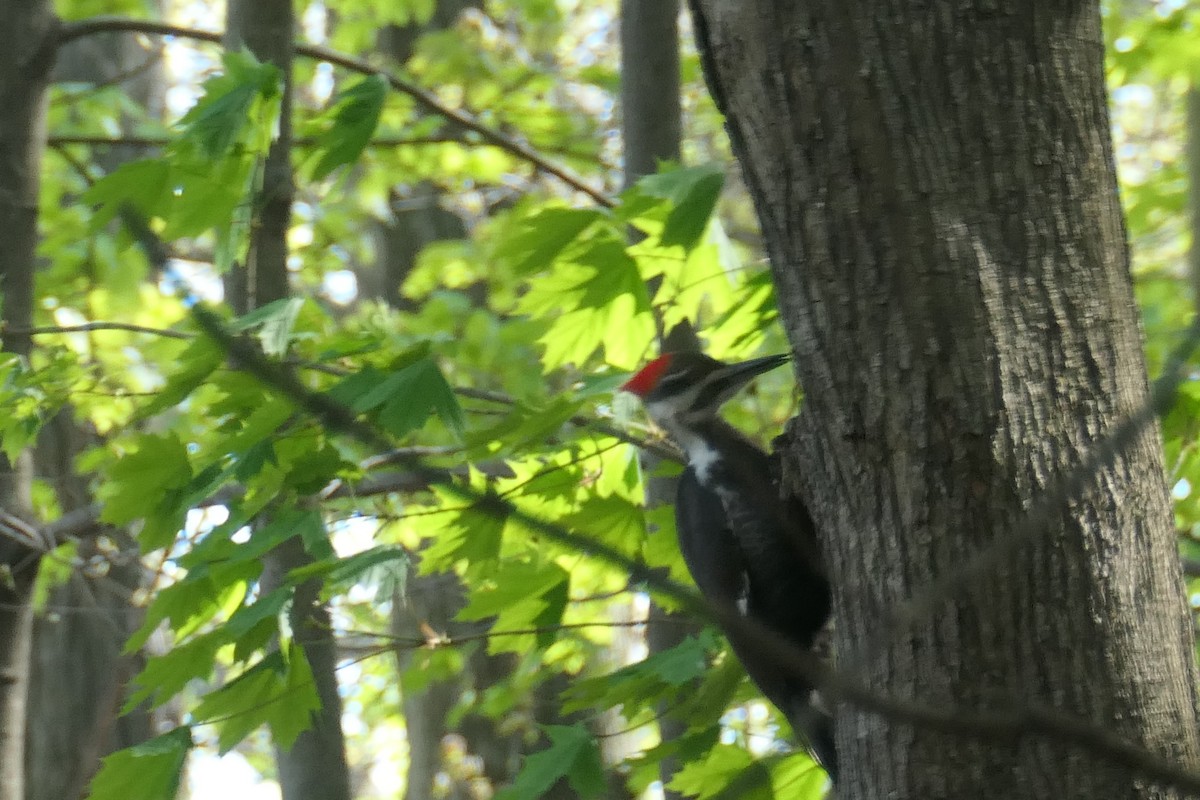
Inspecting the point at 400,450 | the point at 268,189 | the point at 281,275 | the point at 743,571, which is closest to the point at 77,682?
the point at 281,275

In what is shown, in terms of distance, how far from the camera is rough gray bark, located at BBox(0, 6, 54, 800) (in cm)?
371

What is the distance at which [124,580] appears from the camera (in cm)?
654

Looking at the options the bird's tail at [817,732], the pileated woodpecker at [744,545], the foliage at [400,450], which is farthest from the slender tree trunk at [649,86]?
the bird's tail at [817,732]

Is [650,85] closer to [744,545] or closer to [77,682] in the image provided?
[744,545]

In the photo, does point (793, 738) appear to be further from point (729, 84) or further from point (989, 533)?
point (729, 84)

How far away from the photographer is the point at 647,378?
9.11 feet

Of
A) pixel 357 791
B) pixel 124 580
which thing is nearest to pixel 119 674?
pixel 124 580

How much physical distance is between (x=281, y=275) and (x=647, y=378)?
136cm

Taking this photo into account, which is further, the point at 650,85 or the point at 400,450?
the point at 650,85

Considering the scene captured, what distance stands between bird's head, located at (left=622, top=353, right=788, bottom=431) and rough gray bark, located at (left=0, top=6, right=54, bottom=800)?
6.75ft

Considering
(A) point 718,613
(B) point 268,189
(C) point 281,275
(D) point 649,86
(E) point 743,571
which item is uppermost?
(D) point 649,86

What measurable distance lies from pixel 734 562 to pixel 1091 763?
1178 millimetres

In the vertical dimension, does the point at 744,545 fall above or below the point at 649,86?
below

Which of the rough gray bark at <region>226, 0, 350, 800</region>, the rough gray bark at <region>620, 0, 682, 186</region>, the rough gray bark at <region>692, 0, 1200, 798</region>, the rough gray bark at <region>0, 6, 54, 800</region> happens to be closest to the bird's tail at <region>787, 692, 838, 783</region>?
the rough gray bark at <region>692, 0, 1200, 798</region>
